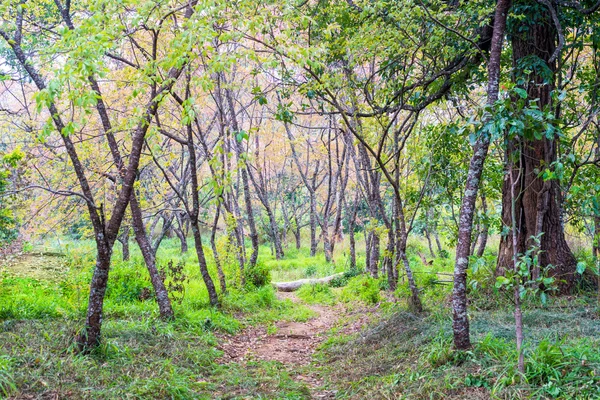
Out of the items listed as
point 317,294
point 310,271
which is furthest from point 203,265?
point 310,271

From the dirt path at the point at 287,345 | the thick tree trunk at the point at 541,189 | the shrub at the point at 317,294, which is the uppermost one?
the thick tree trunk at the point at 541,189

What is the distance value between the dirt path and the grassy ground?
0.16m

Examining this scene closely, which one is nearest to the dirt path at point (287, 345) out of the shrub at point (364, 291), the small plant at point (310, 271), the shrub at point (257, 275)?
the shrub at point (364, 291)

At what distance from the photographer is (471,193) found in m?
4.21

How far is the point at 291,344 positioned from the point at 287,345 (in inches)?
3.6

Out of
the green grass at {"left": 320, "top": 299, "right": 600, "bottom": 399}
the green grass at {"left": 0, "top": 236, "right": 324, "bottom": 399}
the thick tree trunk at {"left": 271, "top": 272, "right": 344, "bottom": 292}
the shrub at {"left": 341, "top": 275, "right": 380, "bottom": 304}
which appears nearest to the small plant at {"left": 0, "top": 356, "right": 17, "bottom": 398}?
the green grass at {"left": 0, "top": 236, "right": 324, "bottom": 399}

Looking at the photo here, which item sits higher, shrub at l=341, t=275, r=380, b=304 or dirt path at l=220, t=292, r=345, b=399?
shrub at l=341, t=275, r=380, b=304

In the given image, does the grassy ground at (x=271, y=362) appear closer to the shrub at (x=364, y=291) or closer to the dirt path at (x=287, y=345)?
the dirt path at (x=287, y=345)

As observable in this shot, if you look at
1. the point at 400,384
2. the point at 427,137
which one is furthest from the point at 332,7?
the point at 400,384

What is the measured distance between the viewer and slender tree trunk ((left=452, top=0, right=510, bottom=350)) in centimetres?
406

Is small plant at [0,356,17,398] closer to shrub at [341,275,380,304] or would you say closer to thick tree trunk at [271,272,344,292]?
shrub at [341,275,380,304]

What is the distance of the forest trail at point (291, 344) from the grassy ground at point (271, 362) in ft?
0.43

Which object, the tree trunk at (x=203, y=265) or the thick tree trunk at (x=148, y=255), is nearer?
the thick tree trunk at (x=148, y=255)

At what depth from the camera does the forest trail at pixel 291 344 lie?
5.83 meters
